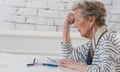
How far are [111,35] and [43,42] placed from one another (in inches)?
35.5

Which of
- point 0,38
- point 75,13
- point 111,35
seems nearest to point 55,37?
point 0,38

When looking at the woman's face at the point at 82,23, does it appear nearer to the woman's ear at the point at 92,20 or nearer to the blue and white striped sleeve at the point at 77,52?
the woman's ear at the point at 92,20

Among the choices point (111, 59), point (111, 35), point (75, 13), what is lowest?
point (111, 59)

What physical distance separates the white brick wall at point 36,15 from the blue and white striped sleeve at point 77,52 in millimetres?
416

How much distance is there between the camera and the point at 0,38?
2230 mm

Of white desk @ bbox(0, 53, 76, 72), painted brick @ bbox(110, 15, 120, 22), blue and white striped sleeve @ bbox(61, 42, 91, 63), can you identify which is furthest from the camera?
painted brick @ bbox(110, 15, 120, 22)

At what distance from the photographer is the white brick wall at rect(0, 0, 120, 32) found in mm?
2207

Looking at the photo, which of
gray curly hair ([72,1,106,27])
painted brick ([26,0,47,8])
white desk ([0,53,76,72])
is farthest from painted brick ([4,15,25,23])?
gray curly hair ([72,1,106,27])

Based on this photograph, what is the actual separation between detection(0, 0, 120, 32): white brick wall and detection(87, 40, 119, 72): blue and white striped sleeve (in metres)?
0.84

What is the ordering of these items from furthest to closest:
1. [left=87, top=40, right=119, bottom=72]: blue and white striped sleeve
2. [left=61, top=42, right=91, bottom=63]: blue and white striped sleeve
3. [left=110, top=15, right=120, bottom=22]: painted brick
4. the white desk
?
[left=110, top=15, right=120, bottom=22]: painted brick → [left=61, top=42, right=91, bottom=63]: blue and white striped sleeve → the white desk → [left=87, top=40, right=119, bottom=72]: blue and white striped sleeve

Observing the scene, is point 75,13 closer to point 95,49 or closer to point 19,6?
point 95,49

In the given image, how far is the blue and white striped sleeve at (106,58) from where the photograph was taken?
1.34m

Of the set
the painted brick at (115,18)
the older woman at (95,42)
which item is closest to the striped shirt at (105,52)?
the older woman at (95,42)

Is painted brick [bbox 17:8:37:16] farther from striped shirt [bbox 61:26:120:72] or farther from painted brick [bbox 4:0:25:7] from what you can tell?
striped shirt [bbox 61:26:120:72]
